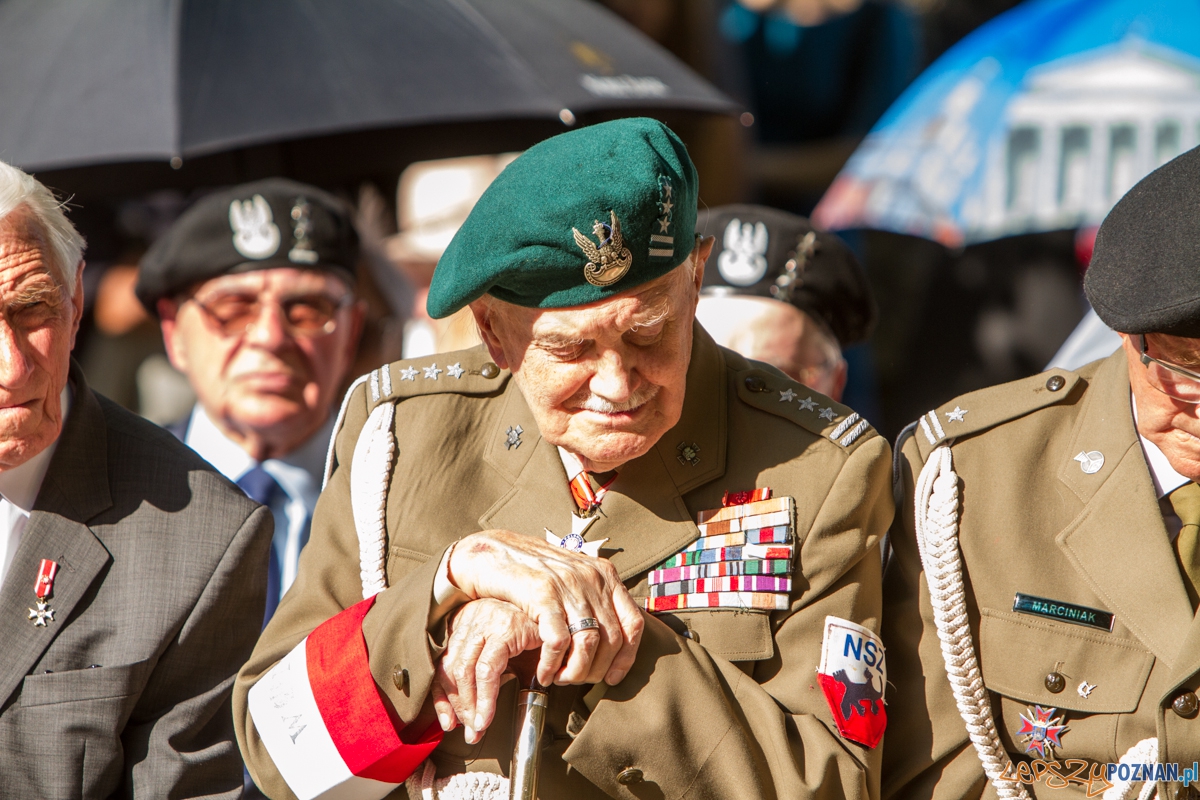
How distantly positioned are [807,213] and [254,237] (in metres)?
6.00

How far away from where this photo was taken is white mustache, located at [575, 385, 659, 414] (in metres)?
2.64

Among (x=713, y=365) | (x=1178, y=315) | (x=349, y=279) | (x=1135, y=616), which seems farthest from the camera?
(x=349, y=279)

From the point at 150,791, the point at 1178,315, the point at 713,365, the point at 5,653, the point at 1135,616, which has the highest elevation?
the point at 1178,315

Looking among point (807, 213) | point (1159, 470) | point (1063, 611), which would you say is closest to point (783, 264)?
point (1159, 470)

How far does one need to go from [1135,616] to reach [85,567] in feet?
7.52

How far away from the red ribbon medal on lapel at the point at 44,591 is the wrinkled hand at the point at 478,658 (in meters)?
1.05

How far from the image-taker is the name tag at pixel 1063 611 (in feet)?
9.10

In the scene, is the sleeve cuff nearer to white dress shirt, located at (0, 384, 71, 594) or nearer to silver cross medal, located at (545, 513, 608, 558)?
silver cross medal, located at (545, 513, 608, 558)

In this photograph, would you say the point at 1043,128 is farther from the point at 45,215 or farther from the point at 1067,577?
the point at 45,215

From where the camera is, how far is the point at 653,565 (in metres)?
2.81

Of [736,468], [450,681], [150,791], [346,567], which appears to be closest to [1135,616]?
[736,468]

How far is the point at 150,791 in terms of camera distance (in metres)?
3.02

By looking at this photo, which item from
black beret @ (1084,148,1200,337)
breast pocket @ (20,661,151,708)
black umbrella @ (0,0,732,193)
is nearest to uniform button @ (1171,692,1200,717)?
black beret @ (1084,148,1200,337)

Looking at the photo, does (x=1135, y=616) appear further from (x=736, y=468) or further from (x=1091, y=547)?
(x=736, y=468)
